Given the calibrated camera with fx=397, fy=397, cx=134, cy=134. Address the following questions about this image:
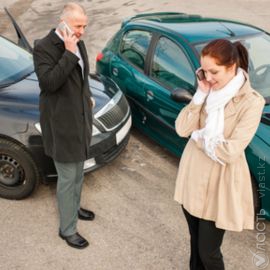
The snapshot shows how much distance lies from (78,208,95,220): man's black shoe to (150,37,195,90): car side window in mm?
1551

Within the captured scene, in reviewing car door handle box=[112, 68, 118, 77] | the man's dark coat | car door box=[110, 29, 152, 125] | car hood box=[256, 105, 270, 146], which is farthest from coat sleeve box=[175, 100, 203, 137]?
car door handle box=[112, 68, 118, 77]

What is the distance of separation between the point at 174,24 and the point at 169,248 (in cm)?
261

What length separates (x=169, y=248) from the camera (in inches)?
129

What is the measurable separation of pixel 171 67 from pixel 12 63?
5.67 feet

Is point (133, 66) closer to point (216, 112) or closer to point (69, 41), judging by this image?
point (69, 41)

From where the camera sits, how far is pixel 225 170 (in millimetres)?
2230

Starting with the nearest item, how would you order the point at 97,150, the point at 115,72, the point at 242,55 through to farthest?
the point at 242,55, the point at 97,150, the point at 115,72

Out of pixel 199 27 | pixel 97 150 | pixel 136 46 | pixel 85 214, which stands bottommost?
pixel 85 214

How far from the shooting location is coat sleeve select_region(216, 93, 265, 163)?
211cm

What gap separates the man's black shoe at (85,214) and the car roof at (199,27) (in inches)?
80.6

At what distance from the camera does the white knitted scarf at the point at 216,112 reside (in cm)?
212

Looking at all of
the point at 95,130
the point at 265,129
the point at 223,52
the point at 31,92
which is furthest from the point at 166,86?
the point at 223,52

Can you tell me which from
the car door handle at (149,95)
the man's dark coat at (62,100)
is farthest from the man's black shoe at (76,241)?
the car door handle at (149,95)

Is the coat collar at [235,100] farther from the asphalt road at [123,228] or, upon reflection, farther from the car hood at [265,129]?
the asphalt road at [123,228]
